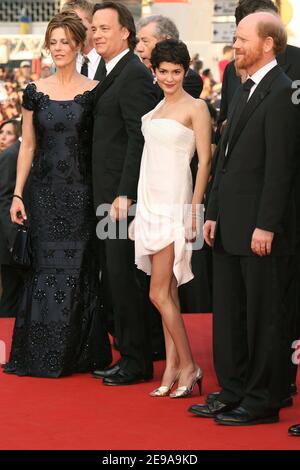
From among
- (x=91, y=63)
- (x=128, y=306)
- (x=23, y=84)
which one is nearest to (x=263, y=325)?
(x=128, y=306)

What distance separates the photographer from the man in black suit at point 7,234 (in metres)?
9.16

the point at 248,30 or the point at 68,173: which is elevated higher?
the point at 248,30

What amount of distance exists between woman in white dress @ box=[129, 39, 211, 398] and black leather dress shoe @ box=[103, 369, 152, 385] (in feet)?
0.97

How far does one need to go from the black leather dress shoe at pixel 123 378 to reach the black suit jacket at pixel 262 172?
1228mm

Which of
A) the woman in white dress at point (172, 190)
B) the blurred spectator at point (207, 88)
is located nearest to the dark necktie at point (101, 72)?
the woman in white dress at point (172, 190)

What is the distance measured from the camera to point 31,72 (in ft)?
77.4

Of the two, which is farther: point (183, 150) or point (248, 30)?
point (183, 150)

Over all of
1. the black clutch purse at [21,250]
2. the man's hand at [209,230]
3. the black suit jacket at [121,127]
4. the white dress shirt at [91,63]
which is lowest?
the black clutch purse at [21,250]

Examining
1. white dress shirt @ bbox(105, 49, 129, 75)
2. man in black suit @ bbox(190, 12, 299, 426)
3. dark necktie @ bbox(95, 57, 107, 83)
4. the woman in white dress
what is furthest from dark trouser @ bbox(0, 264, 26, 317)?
man in black suit @ bbox(190, 12, 299, 426)

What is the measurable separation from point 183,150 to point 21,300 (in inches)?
56.2

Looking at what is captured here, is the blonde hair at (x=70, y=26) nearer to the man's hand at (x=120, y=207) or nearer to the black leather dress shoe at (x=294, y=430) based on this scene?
the man's hand at (x=120, y=207)
